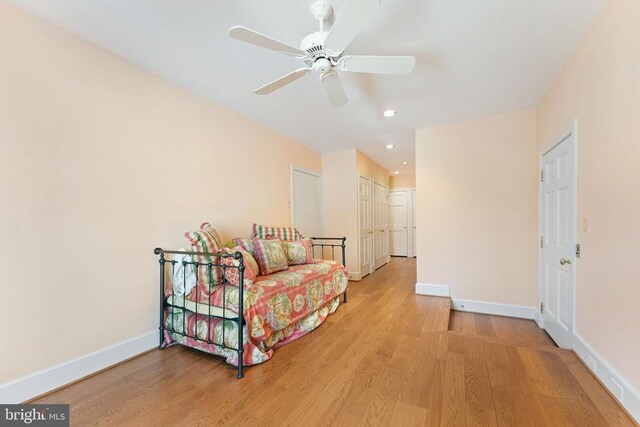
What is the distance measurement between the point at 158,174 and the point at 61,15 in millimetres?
1144

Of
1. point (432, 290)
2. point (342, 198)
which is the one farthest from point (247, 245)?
point (432, 290)

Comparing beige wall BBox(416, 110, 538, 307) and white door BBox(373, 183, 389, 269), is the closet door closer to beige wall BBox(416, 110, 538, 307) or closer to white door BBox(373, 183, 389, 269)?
white door BBox(373, 183, 389, 269)

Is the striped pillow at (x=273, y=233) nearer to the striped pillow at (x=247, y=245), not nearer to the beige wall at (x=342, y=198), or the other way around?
the striped pillow at (x=247, y=245)

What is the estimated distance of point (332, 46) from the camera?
1.50 metres

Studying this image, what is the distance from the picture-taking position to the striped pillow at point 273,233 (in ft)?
10.6

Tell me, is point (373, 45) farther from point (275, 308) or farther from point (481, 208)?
point (481, 208)

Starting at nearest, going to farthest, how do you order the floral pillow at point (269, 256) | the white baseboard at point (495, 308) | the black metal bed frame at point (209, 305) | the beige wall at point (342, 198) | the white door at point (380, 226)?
the black metal bed frame at point (209, 305) < the floral pillow at point (269, 256) < the white baseboard at point (495, 308) < the beige wall at point (342, 198) < the white door at point (380, 226)

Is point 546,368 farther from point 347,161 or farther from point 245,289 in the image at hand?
point 347,161

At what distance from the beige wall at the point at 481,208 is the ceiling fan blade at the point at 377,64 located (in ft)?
7.51

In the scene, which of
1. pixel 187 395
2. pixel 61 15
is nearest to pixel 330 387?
pixel 187 395

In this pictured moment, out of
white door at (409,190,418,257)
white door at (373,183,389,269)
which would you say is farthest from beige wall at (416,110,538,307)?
white door at (409,190,418,257)

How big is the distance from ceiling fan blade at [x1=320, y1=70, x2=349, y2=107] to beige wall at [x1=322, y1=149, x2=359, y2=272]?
2643 mm

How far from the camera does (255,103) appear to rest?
287cm

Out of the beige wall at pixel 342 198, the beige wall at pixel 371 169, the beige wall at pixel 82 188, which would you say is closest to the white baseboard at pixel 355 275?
the beige wall at pixel 342 198
